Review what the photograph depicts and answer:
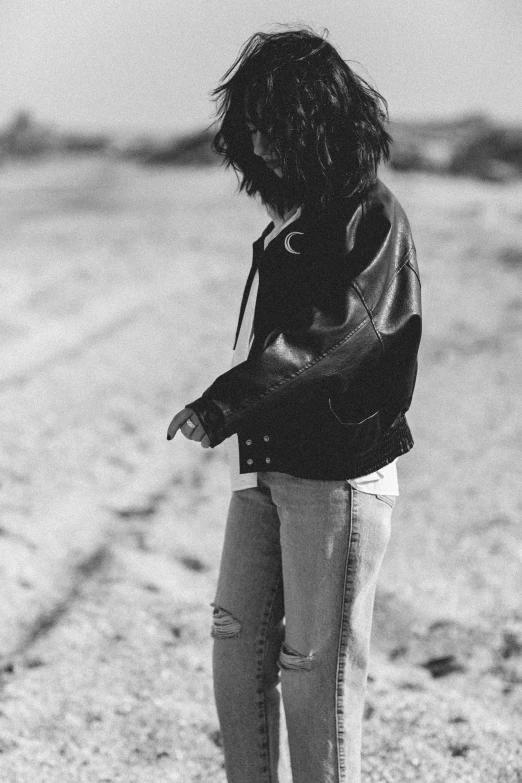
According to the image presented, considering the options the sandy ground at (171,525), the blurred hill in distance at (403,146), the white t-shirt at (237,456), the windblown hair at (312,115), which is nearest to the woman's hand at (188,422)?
the white t-shirt at (237,456)

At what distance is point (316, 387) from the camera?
1484 mm

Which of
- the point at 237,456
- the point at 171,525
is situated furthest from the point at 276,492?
the point at 171,525

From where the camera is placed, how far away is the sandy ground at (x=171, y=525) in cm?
238

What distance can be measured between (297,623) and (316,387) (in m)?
0.41

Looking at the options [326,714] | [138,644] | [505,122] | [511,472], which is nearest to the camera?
[326,714]

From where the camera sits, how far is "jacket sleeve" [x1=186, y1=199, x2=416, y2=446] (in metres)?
1.45

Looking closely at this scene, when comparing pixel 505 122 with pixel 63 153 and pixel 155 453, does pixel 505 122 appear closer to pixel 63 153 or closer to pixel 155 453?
pixel 63 153

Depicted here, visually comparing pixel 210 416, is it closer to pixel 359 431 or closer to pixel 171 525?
pixel 359 431

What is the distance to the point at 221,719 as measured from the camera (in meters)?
1.73

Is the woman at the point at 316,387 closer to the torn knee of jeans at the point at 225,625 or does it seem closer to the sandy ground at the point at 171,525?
the torn knee of jeans at the point at 225,625

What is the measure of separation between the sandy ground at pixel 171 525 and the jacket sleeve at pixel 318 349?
1.19 m

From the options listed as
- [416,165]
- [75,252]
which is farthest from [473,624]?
A: [416,165]

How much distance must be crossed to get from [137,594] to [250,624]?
1441 mm

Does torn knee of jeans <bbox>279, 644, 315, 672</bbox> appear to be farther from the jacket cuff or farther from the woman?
the jacket cuff
